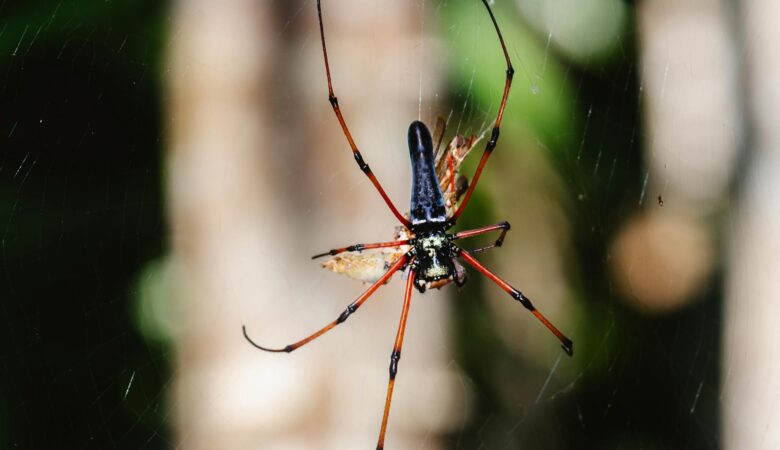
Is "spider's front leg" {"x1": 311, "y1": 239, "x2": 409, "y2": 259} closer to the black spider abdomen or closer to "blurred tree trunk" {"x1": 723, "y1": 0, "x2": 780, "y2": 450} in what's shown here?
the black spider abdomen

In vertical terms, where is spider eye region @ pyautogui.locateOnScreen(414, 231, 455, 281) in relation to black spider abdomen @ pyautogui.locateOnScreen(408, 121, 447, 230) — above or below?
below

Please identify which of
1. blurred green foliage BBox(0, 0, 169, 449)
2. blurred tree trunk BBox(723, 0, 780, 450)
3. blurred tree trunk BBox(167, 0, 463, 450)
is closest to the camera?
blurred green foliage BBox(0, 0, 169, 449)

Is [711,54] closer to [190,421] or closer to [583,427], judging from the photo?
[583,427]

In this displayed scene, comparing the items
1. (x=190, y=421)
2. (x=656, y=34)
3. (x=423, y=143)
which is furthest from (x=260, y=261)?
(x=656, y=34)

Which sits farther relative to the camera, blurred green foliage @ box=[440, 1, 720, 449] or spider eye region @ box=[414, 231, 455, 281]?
blurred green foliage @ box=[440, 1, 720, 449]

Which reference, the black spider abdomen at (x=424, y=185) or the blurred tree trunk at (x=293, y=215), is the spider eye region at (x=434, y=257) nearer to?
the black spider abdomen at (x=424, y=185)

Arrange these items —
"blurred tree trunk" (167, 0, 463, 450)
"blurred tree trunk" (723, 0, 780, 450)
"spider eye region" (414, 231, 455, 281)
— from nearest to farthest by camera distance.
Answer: "spider eye region" (414, 231, 455, 281)
"blurred tree trunk" (723, 0, 780, 450)
"blurred tree trunk" (167, 0, 463, 450)

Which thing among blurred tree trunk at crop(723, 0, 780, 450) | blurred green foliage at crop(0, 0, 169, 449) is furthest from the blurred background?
blurred green foliage at crop(0, 0, 169, 449)
